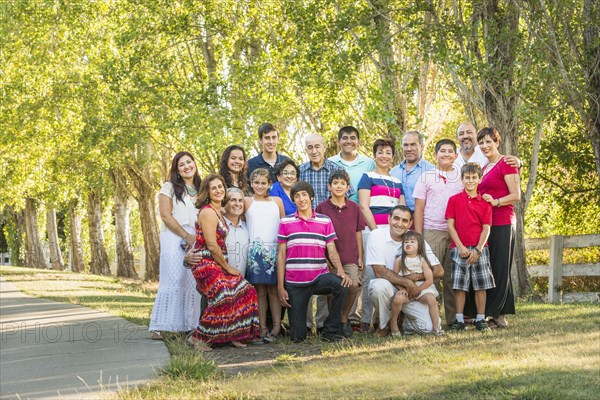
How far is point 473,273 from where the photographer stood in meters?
10.3

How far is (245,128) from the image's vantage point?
21.7 m

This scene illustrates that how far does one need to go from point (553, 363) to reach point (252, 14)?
16.6 metres

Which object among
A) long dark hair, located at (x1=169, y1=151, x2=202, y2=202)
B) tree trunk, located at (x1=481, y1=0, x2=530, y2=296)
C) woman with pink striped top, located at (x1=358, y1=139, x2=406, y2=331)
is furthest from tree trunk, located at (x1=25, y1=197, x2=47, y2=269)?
woman with pink striped top, located at (x1=358, y1=139, x2=406, y2=331)

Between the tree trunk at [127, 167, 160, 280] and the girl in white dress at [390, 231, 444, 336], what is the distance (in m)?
21.0

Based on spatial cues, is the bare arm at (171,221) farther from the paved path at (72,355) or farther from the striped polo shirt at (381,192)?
the striped polo shirt at (381,192)

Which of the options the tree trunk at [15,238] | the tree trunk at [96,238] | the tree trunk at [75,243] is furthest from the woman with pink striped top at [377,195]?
the tree trunk at [15,238]

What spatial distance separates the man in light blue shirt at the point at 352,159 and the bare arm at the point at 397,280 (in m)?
1.05

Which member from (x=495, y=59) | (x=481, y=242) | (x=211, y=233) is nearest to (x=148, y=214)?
(x=495, y=59)

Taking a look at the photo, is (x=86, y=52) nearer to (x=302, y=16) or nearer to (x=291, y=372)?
(x=302, y=16)

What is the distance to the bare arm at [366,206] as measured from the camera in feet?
34.7

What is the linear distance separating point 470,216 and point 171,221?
328cm

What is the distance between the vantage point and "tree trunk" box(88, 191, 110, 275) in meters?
36.3

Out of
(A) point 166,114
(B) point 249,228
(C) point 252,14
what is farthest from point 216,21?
(B) point 249,228

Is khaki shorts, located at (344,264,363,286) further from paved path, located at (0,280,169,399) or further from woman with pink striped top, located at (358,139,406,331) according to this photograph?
paved path, located at (0,280,169,399)
